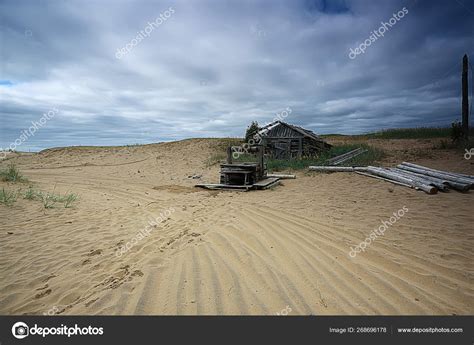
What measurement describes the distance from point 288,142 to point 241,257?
1825cm

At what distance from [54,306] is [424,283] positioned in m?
4.37

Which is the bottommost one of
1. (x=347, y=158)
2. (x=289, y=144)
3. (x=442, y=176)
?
(x=442, y=176)

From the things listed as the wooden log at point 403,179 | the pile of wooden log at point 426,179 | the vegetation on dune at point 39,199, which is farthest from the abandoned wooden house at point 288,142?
the vegetation on dune at point 39,199

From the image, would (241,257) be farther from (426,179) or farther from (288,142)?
(288,142)

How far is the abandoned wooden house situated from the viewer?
68.1 ft

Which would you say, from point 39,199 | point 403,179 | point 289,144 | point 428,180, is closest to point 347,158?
point 289,144

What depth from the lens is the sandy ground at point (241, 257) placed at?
2770 millimetres

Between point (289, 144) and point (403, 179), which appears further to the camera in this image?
point (289, 144)

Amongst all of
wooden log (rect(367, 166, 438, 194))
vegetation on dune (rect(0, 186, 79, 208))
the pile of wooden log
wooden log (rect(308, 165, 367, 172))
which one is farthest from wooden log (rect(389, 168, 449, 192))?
vegetation on dune (rect(0, 186, 79, 208))

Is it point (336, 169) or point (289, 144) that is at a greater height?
point (289, 144)

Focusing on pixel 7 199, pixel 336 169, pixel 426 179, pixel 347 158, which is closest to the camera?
pixel 7 199

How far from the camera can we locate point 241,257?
3.83 metres

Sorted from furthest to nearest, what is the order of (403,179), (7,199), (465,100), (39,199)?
1. (465,100)
2. (403,179)
3. (39,199)
4. (7,199)
